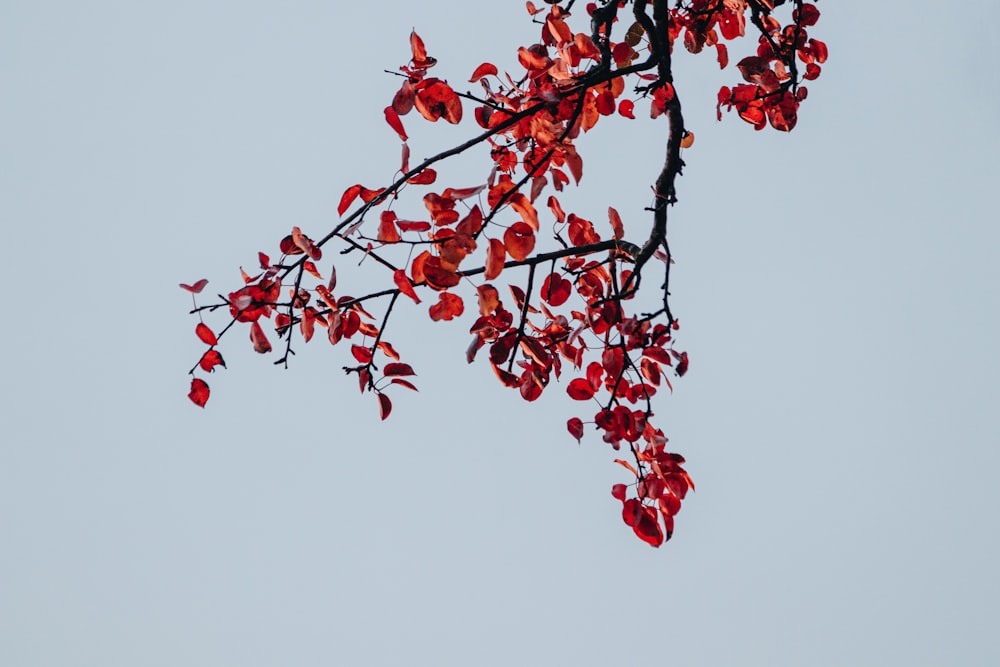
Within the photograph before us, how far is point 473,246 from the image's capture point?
1.87 m

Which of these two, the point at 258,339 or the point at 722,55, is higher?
the point at 722,55

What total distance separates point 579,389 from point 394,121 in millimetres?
790

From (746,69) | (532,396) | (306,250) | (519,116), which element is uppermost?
(746,69)

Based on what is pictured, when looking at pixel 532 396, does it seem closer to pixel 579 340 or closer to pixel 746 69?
pixel 579 340

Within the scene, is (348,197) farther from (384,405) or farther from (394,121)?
(384,405)

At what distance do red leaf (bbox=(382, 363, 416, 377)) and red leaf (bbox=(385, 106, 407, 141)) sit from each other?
0.56m

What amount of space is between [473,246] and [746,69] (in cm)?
106

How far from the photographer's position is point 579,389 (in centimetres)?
231

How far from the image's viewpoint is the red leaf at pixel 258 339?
7.06 ft

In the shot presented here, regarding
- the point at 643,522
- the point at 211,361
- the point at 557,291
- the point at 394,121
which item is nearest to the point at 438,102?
the point at 394,121

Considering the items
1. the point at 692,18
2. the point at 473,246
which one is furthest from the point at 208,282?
the point at 692,18

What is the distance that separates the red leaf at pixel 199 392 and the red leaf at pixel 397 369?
44 cm

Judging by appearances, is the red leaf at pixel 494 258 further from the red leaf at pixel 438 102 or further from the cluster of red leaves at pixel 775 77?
the cluster of red leaves at pixel 775 77

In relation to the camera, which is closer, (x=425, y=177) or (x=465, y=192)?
(x=465, y=192)
